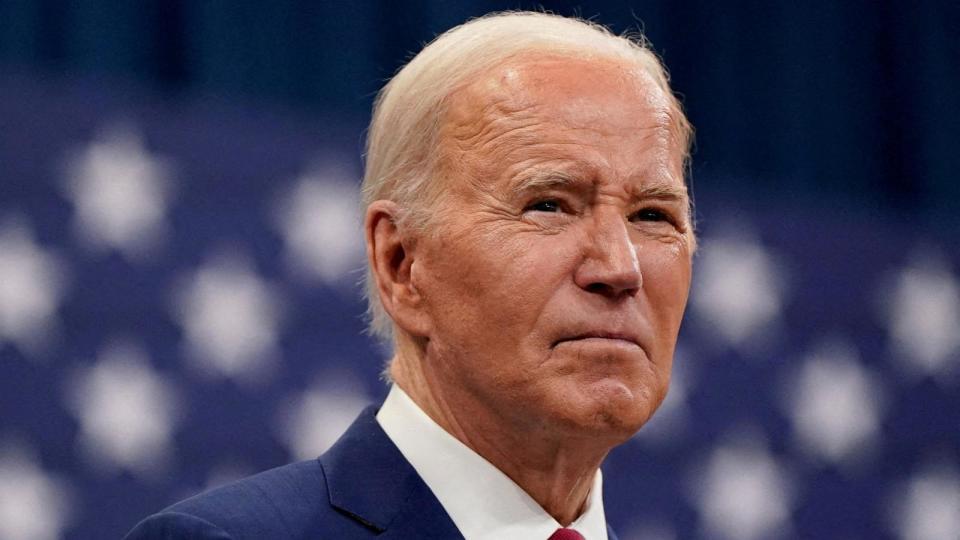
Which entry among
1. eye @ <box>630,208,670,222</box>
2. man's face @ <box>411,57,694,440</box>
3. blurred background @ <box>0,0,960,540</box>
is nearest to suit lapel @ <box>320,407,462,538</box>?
man's face @ <box>411,57,694,440</box>

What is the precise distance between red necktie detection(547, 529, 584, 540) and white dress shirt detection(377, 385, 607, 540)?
10 mm

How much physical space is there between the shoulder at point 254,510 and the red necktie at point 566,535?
0.30 metres

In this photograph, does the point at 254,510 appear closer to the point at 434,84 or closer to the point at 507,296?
the point at 507,296

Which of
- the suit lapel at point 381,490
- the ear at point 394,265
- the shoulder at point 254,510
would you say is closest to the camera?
the shoulder at point 254,510

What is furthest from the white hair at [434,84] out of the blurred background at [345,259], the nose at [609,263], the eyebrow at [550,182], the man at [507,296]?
the blurred background at [345,259]

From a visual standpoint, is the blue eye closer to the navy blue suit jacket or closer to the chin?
the chin

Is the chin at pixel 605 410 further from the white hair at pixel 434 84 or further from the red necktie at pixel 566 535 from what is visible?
the white hair at pixel 434 84

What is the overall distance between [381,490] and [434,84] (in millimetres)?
550

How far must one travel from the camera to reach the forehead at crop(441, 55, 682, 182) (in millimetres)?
1767

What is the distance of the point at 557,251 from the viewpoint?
1.71 meters

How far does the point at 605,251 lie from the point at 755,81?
2.45 m

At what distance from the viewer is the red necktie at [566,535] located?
69.2 inches

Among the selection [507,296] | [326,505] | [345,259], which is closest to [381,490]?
[326,505]

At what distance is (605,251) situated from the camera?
1711 millimetres
